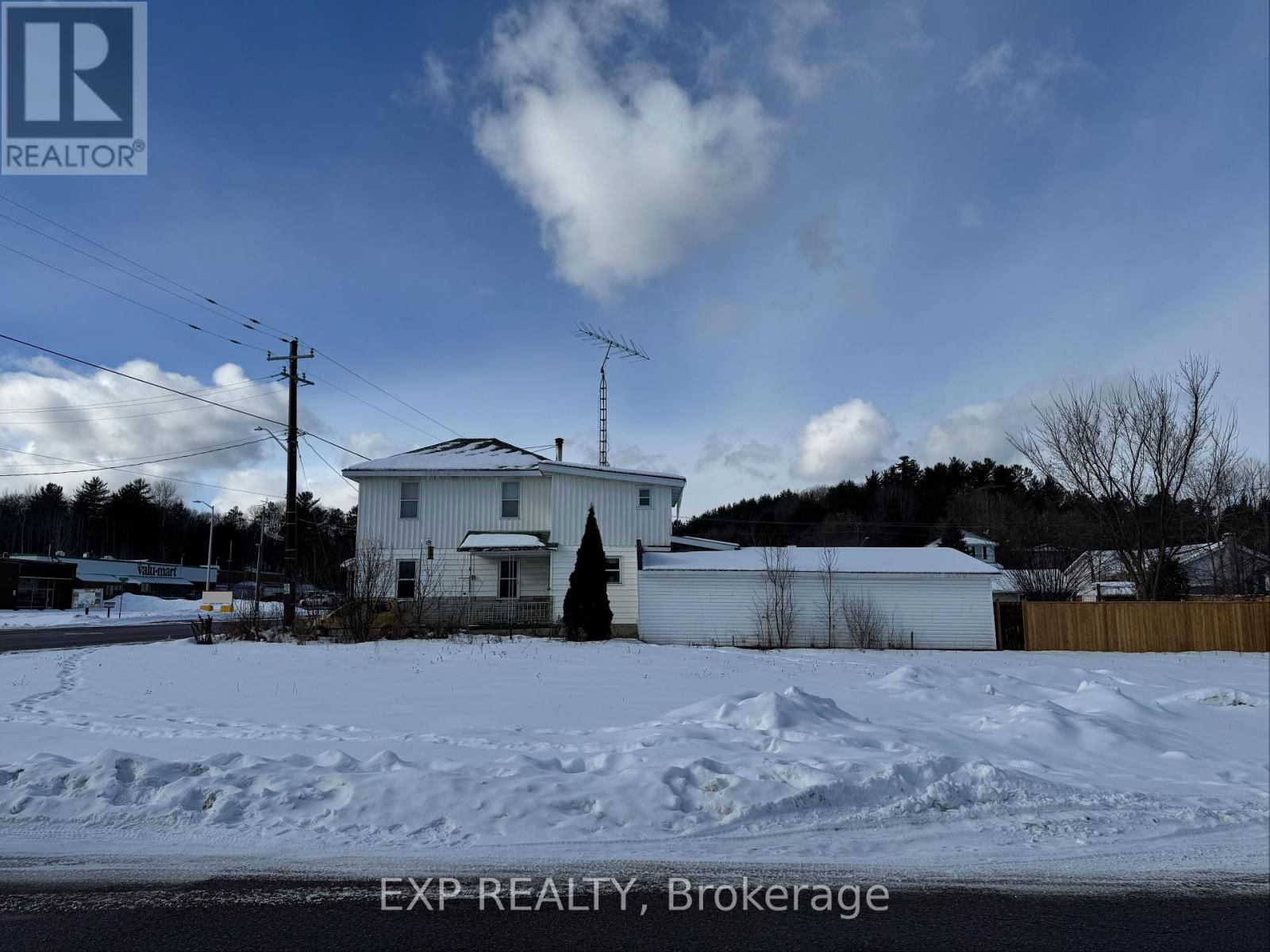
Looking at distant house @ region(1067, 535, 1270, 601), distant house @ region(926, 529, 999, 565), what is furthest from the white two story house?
distant house @ region(926, 529, 999, 565)

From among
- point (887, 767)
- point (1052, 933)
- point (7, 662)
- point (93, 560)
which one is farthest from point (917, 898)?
point (93, 560)

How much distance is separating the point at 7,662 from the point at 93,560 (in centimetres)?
5653

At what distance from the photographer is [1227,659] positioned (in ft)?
64.6

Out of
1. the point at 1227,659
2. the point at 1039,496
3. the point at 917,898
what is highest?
the point at 1039,496

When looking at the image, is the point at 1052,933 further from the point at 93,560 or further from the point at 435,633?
the point at 93,560

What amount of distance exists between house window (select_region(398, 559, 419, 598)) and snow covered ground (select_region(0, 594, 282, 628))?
4.47 m

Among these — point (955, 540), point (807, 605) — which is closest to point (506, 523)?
point (807, 605)

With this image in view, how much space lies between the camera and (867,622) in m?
22.5

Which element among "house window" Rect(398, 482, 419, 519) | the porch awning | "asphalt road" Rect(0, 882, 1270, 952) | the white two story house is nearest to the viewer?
"asphalt road" Rect(0, 882, 1270, 952)

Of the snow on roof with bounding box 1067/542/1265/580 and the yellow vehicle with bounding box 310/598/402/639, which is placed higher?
the snow on roof with bounding box 1067/542/1265/580

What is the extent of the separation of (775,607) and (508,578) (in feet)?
30.0

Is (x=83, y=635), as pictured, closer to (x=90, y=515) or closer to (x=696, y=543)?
(x=696, y=543)

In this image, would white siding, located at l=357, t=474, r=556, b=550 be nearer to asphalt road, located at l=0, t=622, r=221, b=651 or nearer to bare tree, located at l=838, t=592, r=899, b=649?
asphalt road, located at l=0, t=622, r=221, b=651

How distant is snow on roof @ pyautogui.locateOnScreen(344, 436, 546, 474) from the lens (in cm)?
2639
